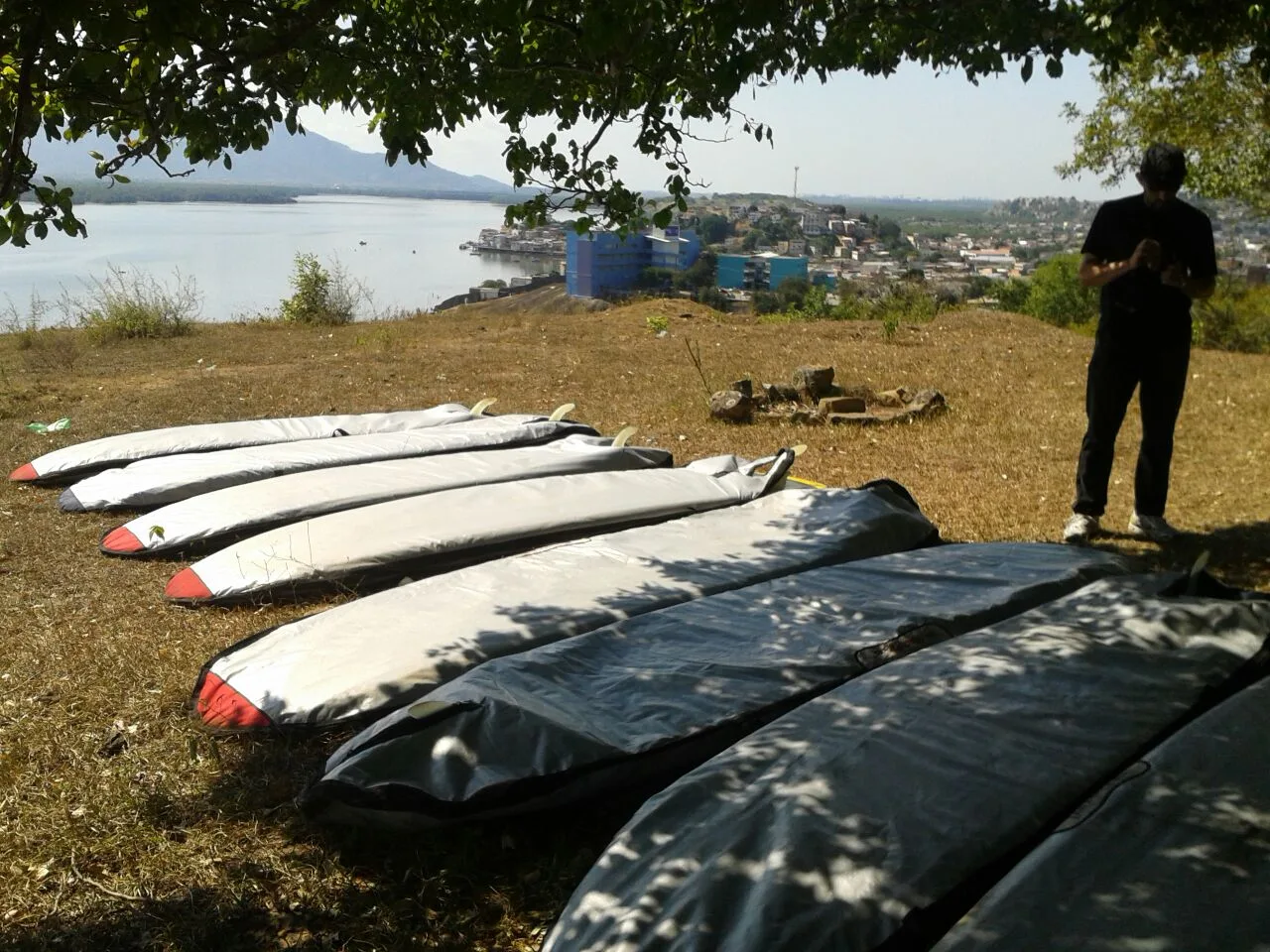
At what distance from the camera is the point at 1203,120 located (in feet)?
33.6

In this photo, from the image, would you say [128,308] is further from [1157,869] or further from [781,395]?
[1157,869]

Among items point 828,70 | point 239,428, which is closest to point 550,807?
point 828,70

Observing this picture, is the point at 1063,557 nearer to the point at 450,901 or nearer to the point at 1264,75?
the point at 1264,75

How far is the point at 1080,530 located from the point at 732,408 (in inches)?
122

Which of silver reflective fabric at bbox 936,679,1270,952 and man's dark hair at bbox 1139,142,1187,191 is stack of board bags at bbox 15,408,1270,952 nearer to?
silver reflective fabric at bbox 936,679,1270,952

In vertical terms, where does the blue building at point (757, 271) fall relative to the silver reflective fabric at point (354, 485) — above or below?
above

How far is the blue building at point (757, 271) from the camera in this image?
15.9m

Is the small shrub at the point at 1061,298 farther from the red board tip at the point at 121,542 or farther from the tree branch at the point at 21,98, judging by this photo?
the tree branch at the point at 21,98

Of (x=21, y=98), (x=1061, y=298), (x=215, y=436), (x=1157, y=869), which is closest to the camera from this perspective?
(x=1157, y=869)

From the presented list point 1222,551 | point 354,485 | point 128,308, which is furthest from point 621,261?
point 1222,551

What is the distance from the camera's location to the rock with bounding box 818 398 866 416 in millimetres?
7301

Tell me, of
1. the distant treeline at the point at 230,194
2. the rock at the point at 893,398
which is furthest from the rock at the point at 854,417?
the distant treeline at the point at 230,194

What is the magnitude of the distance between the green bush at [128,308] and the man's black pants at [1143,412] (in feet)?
33.1

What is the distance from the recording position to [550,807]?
247 cm
